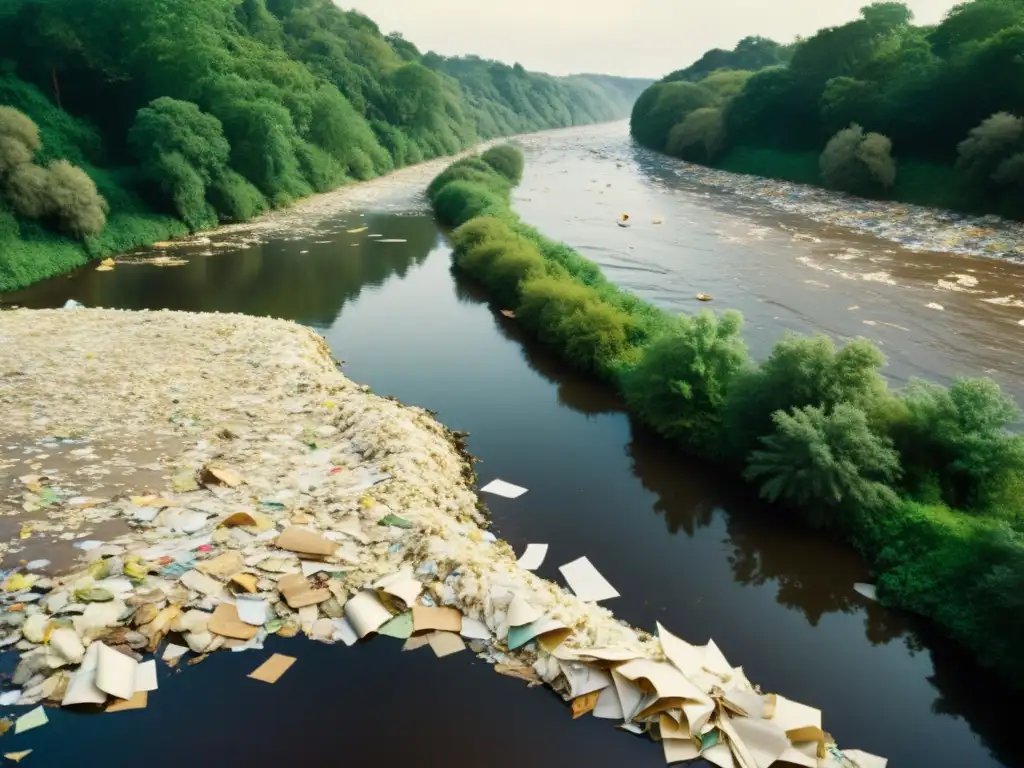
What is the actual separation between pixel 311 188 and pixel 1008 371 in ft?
106

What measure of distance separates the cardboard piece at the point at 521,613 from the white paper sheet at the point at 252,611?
2239mm

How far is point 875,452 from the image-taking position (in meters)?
8.95

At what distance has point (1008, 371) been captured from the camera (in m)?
14.6

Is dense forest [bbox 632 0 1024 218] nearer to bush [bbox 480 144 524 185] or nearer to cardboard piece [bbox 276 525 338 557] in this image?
bush [bbox 480 144 524 185]

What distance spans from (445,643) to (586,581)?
2123mm

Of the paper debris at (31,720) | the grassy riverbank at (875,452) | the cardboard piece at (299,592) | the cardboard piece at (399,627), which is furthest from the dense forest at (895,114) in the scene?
the paper debris at (31,720)

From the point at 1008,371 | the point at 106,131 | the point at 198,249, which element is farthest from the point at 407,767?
the point at 106,131

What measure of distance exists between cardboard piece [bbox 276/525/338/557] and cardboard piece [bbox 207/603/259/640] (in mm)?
882

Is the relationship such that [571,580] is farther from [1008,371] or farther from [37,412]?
[1008,371]

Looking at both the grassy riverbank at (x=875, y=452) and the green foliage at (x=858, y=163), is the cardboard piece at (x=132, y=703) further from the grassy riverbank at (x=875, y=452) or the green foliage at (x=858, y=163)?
the green foliage at (x=858, y=163)

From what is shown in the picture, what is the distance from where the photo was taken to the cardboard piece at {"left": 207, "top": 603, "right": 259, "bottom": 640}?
634 cm

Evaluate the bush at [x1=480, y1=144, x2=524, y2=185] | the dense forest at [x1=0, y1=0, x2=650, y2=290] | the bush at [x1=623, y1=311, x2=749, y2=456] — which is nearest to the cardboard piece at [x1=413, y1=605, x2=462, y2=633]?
the bush at [x1=623, y1=311, x2=749, y2=456]

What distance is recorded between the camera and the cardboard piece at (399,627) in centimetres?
655

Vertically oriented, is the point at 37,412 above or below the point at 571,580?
above
